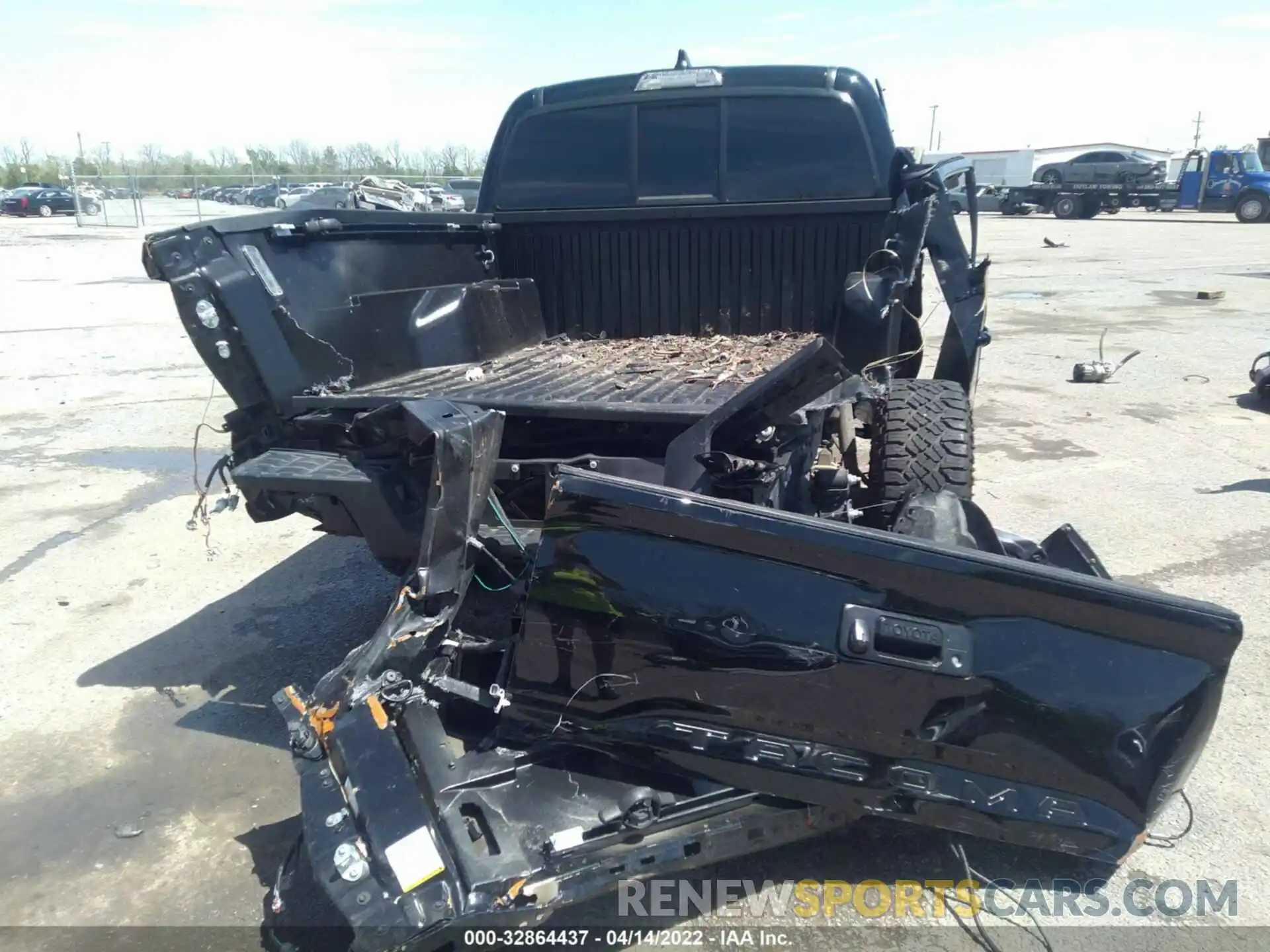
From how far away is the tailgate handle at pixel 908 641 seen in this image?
225cm

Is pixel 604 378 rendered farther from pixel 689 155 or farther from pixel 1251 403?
pixel 1251 403

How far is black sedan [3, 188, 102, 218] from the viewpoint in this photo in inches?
1671

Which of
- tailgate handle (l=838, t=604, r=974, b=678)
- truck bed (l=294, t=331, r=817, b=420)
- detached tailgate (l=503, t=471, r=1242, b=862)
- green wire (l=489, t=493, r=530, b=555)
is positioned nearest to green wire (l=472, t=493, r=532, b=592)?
green wire (l=489, t=493, r=530, b=555)

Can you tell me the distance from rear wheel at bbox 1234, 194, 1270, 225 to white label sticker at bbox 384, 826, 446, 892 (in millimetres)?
37685

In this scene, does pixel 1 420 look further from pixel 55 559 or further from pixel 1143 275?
pixel 1143 275

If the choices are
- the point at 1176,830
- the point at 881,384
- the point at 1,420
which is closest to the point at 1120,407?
the point at 881,384

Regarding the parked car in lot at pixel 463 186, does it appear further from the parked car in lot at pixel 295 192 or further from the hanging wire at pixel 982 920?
the hanging wire at pixel 982 920

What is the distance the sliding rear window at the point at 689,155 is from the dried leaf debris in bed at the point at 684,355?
2.38 feet

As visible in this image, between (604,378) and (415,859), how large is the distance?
2309mm

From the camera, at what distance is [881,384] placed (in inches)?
154

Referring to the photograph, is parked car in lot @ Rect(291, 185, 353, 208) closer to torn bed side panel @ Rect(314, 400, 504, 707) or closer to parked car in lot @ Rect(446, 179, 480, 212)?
torn bed side panel @ Rect(314, 400, 504, 707)

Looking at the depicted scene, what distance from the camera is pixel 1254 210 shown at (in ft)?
105

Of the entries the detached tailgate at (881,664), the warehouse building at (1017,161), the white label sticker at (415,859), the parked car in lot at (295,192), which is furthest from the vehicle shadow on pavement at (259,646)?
the warehouse building at (1017,161)

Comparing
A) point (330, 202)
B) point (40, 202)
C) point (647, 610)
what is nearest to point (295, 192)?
point (40, 202)
